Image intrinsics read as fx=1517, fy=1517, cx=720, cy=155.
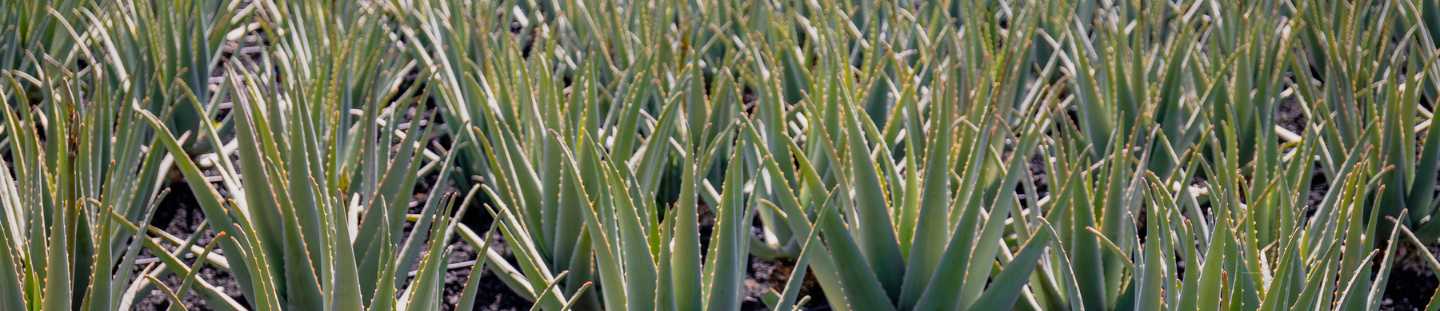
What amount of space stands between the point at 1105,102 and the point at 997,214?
580 millimetres

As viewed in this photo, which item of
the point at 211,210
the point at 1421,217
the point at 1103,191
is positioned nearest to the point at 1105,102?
the point at 1421,217

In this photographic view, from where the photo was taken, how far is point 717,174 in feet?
5.32

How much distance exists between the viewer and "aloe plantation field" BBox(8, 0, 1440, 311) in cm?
107

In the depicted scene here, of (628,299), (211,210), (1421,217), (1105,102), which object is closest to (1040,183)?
(1105,102)

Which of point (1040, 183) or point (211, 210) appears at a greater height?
point (211, 210)

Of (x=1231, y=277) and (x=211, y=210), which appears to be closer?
(x=1231, y=277)

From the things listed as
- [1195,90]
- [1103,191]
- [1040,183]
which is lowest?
[1040,183]

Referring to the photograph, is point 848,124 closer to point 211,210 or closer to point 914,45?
point 211,210

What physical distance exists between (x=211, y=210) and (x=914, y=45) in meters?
1.09

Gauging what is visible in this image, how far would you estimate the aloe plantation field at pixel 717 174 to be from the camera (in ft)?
3.50

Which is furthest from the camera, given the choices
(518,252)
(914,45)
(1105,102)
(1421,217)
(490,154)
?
(914,45)

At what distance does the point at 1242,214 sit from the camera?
3.87ft

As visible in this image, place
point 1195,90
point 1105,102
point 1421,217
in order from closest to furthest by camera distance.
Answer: point 1421,217 < point 1105,102 < point 1195,90

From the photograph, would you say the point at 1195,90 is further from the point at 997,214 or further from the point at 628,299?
the point at 628,299
